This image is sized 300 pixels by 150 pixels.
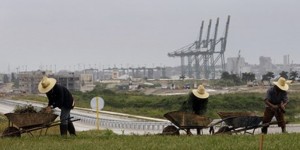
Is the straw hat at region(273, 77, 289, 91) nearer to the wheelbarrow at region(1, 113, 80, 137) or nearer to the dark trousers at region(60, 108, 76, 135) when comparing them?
the dark trousers at region(60, 108, 76, 135)

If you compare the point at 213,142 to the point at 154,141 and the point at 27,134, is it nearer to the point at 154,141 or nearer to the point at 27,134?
the point at 154,141

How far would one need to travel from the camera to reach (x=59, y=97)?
11.6m

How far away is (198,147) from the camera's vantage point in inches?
344

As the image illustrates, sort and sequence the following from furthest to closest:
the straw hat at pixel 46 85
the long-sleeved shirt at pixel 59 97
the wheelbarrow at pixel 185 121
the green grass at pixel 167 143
→ the wheelbarrow at pixel 185 121
the long-sleeved shirt at pixel 59 97
the straw hat at pixel 46 85
the green grass at pixel 167 143

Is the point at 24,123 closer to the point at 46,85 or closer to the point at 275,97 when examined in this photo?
the point at 46,85

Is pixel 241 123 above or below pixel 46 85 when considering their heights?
below

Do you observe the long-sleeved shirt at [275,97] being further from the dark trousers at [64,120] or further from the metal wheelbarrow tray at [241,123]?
the dark trousers at [64,120]

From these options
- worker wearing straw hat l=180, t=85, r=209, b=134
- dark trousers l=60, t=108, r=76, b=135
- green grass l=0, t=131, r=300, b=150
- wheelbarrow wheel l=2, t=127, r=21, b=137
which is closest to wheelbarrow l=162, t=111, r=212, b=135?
worker wearing straw hat l=180, t=85, r=209, b=134

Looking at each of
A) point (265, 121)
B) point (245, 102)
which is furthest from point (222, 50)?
point (265, 121)

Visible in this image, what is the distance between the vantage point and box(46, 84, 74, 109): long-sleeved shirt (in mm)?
11570

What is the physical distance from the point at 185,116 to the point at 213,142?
2.41 m

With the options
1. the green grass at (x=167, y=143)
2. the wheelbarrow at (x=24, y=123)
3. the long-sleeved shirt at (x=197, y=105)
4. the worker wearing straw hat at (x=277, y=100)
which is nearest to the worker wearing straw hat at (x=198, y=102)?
the long-sleeved shirt at (x=197, y=105)

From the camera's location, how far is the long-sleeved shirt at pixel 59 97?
456 inches

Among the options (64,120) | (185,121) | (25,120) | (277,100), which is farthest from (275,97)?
(25,120)
